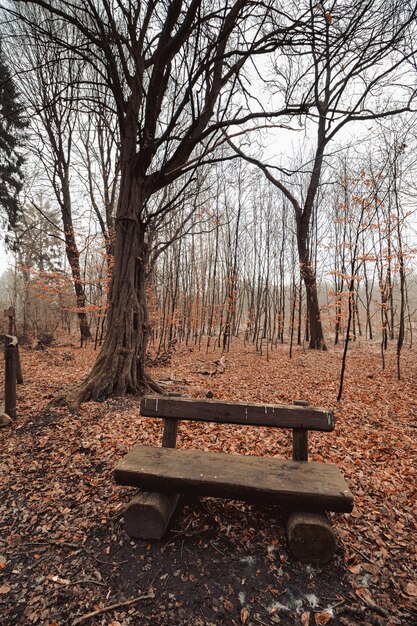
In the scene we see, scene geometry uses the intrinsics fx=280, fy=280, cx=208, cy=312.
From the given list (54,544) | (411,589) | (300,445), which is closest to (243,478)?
(300,445)

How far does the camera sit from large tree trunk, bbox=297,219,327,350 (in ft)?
43.7

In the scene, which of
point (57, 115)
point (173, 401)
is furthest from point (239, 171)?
point (173, 401)

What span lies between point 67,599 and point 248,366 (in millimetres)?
8805

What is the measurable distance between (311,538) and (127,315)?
4.56 m

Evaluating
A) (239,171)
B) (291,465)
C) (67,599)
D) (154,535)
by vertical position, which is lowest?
(67,599)

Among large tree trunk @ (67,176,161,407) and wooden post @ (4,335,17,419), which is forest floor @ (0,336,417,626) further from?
large tree trunk @ (67,176,161,407)

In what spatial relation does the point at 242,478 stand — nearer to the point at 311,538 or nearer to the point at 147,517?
the point at 311,538

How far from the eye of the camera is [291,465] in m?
2.50

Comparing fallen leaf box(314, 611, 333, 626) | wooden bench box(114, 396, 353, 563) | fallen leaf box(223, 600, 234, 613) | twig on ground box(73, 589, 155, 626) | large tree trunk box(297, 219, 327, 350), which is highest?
large tree trunk box(297, 219, 327, 350)

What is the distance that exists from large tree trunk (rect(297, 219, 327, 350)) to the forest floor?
9.31 meters

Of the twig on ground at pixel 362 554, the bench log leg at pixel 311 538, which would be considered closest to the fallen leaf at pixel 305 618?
the bench log leg at pixel 311 538

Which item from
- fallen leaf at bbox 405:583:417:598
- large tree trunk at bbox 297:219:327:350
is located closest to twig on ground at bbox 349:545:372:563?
fallen leaf at bbox 405:583:417:598

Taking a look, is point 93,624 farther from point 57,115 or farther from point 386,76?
point 57,115

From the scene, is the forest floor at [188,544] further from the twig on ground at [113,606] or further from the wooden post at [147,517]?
the wooden post at [147,517]
